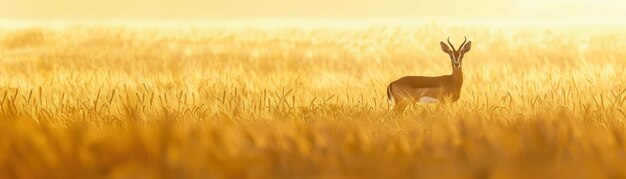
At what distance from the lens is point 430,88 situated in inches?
179

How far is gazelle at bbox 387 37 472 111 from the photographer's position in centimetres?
445

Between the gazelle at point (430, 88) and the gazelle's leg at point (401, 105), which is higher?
the gazelle at point (430, 88)

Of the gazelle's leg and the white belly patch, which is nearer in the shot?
the gazelle's leg

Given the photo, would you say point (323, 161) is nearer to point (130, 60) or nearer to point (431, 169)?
point (431, 169)

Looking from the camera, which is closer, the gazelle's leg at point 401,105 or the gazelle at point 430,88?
the gazelle's leg at point 401,105

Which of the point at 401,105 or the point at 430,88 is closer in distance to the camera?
the point at 401,105

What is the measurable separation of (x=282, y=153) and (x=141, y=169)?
0.37 meters

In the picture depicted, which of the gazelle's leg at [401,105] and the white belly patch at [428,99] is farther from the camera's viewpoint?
the white belly patch at [428,99]

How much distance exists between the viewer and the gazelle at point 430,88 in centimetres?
445

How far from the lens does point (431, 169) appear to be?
7.46 ft

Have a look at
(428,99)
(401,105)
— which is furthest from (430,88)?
(401,105)

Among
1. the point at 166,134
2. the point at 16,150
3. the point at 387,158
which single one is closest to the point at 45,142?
the point at 16,150

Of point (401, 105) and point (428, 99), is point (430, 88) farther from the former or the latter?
point (401, 105)

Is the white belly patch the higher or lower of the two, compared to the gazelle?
lower
